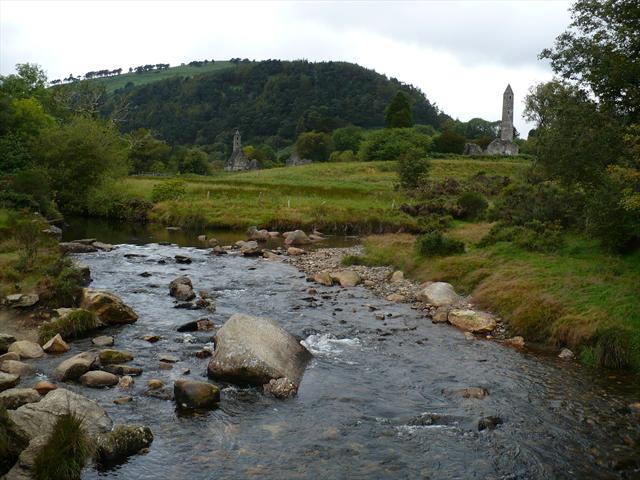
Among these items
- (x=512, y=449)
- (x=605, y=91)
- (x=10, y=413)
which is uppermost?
(x=605, y=91)

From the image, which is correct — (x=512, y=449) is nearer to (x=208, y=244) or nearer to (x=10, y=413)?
(x=10, y=413)

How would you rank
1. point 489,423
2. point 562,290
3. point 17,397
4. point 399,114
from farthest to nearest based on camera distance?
point 399,114, point 562,290, point 489,423, point 17,397

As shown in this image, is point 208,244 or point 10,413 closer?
point 10,413

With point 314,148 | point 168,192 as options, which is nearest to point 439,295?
point 168,192

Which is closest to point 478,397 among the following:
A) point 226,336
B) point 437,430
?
point 437,430

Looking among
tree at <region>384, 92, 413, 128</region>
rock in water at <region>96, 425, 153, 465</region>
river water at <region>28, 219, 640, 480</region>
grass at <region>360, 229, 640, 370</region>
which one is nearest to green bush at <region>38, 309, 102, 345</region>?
river water at <region>28, 219, 640, 480</region>

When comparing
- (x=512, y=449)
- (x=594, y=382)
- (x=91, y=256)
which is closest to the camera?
(x=512, y=449)

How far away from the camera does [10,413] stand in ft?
34.7

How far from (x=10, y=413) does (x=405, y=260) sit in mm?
22568

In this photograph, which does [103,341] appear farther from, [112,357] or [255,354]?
[255,354]

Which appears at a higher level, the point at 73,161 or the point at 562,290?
the point at 73,161

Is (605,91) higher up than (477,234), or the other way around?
(605,91)

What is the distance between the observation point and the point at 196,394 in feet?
43.1

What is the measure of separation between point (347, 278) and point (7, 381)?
17.3 meters
